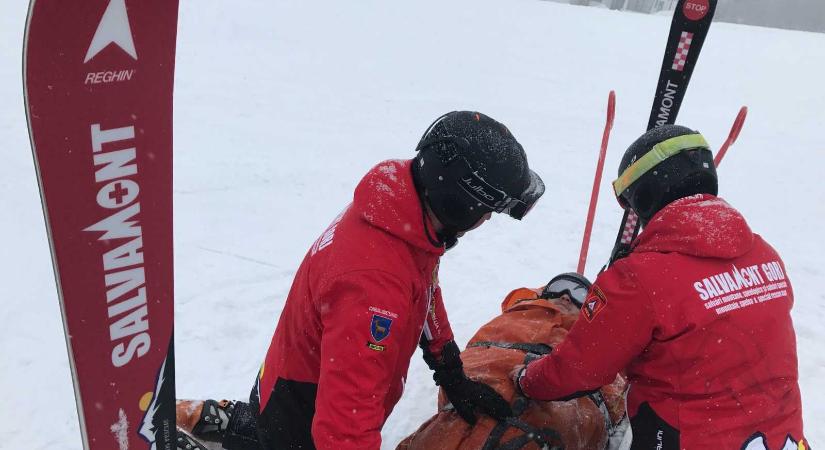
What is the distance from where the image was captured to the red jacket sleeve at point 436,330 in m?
2.58

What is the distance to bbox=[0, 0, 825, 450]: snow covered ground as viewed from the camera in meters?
3.79

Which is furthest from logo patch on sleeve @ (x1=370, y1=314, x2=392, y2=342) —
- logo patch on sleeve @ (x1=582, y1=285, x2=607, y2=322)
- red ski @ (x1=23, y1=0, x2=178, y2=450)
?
logo patch on sleeve @ (x1=582, y1=285, x2=607, y2=322)

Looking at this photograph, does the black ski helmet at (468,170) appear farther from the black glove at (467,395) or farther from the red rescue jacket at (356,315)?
the black glove at (467,395)

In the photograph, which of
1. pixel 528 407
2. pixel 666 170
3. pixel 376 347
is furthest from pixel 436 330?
pixel 666 170

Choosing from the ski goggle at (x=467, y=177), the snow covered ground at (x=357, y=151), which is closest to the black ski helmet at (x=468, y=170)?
the ski goggle at (x=467, y=177)

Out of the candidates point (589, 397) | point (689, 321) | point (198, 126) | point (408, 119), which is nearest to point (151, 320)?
point (689, 321)

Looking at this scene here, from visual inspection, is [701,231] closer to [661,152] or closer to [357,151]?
[661,152]

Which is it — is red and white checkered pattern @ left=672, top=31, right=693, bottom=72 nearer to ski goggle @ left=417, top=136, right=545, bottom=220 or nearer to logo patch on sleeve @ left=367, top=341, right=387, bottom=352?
ski goggle @ left=417, top=136, right=545, bottom=220

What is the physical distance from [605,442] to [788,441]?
87 cm

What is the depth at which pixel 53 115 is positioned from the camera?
4.26ft

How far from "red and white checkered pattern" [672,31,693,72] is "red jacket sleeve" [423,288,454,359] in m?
2.69

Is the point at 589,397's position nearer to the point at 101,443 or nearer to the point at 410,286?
the point at 410,286

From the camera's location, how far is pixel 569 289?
319 cm

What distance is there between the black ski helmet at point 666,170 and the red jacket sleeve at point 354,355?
1144 millimetres
